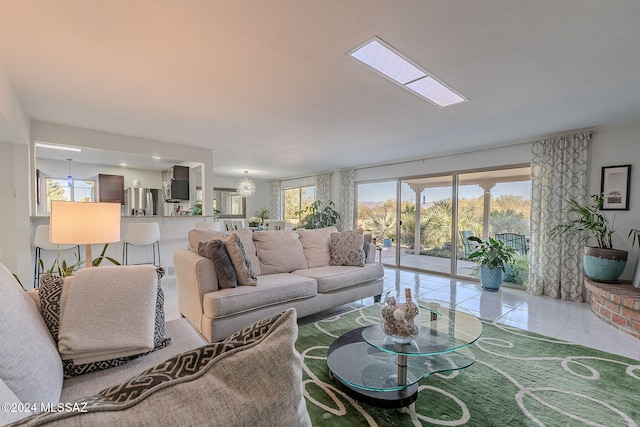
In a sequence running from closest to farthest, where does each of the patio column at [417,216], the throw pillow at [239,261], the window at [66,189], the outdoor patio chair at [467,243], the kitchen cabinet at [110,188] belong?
the throw pillow at [239,261] → the outdoor patio chair at [467,243] → the patio column at [417,216] → the window at [66,189] → the kitchen cabinet at [110,188]

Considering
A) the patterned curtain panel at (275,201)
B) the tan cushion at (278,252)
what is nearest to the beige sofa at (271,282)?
the tan cushion at (278,252)

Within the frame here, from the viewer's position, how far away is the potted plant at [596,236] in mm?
3344

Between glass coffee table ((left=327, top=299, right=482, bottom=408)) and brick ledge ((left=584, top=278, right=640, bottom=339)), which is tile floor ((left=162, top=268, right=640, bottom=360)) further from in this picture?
glass coffee table ((left=327, top=299, right=482, bottom=408))

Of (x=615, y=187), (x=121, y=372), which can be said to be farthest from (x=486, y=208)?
(x=121, y=372)

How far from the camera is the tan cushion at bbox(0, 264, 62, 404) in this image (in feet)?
2.55

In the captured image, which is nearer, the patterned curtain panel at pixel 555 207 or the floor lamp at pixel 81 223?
the floor lamp at pixel 81 223

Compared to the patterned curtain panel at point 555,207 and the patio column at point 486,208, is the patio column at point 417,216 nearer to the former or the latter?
the patio column at point 486,208

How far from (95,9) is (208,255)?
6.02ft

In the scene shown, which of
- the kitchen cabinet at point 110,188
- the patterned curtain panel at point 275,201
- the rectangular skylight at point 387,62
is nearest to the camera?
the rectangular skylight at point 387,62

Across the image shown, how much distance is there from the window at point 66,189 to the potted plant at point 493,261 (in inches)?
325

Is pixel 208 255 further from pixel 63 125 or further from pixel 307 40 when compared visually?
pixel 63 125

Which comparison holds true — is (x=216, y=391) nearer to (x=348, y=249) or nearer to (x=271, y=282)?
(x=271, y=282)

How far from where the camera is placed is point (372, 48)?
2.07 meters

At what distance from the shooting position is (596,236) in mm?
3727
